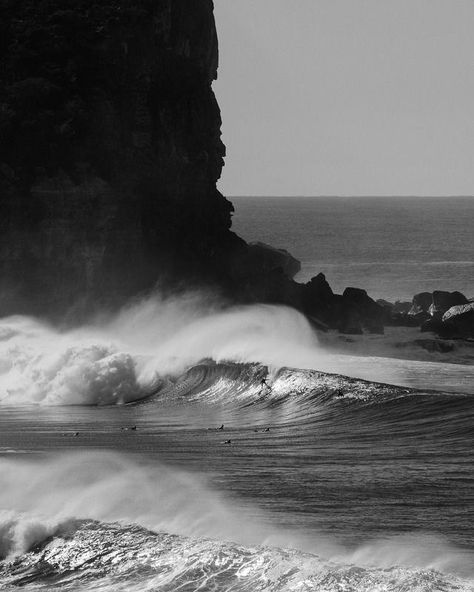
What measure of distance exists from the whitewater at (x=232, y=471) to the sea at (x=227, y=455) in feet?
0.16

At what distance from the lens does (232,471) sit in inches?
941

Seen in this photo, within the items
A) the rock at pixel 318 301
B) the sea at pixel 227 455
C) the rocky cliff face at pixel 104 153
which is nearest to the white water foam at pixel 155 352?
the sea at pixel 227 455

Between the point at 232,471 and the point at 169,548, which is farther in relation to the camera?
the point at 232,471

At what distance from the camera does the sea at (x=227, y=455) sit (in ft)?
57.7

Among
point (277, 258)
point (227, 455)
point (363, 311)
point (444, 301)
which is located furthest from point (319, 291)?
point (227, 455)

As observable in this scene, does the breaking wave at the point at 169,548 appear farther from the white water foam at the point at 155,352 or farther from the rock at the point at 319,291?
the rock at the point at 319,291

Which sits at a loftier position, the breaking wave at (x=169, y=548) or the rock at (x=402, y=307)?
the breaking wave at (x=169, y=548)

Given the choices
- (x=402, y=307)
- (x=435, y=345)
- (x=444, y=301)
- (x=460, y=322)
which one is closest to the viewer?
(x=435, y=345)

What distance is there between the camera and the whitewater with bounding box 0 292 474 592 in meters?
17.5

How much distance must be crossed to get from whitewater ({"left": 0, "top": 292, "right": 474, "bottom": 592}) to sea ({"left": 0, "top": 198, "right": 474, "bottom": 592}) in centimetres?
5

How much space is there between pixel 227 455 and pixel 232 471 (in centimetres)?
208

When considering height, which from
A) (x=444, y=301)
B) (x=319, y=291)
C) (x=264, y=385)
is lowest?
(x=264, y=385)

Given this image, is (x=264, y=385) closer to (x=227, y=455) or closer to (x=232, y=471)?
(x=227, y=455)

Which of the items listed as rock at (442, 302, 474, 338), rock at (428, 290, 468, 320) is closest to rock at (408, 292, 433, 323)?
rock at (428, 290, 468, 320)
